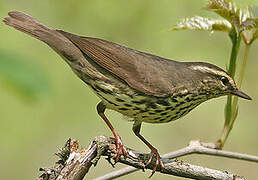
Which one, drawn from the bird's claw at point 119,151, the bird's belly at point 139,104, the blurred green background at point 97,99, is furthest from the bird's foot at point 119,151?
the blurred green background at point 97,99

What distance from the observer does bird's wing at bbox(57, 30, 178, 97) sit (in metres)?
5.10

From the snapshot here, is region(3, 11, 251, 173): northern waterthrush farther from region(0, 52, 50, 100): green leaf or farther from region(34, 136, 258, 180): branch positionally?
region(0, 52, 50, 100): green leaf

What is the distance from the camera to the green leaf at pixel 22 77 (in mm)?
3367

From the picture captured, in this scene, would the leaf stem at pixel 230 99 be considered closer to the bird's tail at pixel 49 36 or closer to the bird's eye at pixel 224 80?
the bird's eye at pixel 224 80

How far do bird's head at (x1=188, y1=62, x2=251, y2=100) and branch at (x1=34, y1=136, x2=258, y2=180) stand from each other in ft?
4.08

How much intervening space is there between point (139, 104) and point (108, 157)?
3.21 ft

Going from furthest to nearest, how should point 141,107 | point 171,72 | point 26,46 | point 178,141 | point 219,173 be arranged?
point 178,141
point 26,46
point 171,72
point 141,107
point 219,173

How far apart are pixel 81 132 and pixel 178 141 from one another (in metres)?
1.39

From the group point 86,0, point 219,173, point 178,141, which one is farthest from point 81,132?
point 219,173

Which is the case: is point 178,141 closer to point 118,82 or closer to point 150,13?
point 150,13

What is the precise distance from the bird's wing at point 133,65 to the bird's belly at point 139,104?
0.25ft

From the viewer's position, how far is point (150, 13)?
6.64 metres

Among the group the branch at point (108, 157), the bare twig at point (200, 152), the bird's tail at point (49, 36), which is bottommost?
the branch at point (108, 157)

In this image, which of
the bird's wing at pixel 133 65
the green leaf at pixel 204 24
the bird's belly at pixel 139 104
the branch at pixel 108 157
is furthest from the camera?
the bird's wing at pixel 133 65
